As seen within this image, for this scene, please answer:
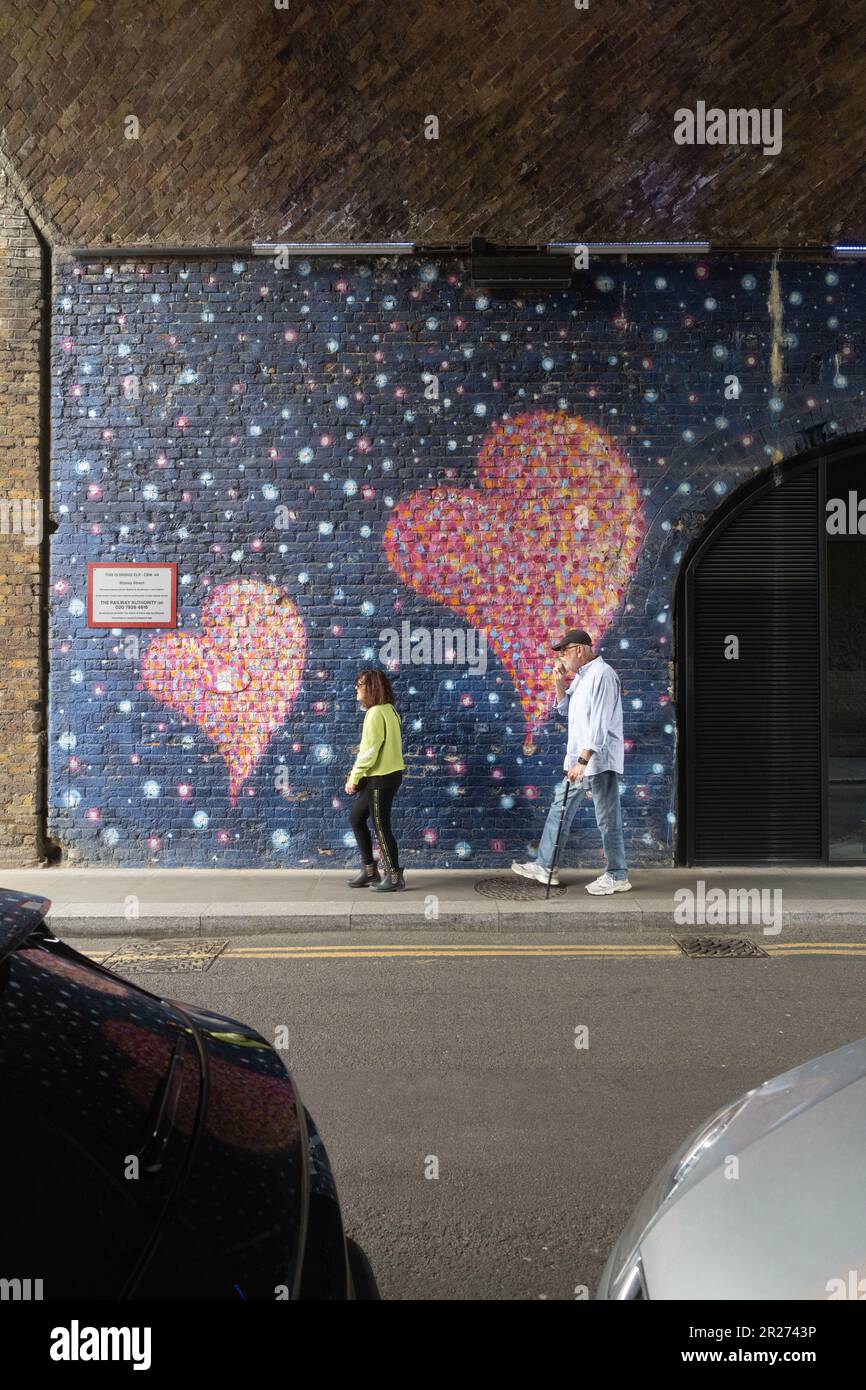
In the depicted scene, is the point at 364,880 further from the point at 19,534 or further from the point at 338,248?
the point at 338,248

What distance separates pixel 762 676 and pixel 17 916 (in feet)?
29.2

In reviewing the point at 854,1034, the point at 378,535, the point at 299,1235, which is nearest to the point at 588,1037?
the point at 854,1034

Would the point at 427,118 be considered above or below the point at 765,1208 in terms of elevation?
above

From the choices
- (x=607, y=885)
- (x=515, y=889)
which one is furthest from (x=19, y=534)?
(x=607, y=885)

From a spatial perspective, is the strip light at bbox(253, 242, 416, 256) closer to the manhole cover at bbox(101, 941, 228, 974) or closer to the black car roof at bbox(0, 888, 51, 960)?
the manhole cover at bbox(101, 941, 228, 974)

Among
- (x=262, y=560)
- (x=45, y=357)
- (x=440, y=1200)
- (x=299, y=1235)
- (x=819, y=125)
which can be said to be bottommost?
(x=440, y=1200)

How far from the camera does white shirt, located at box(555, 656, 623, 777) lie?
865 cm

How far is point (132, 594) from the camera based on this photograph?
990 cm

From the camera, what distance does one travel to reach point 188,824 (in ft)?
32.3

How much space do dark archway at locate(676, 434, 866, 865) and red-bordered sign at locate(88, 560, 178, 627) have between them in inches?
193

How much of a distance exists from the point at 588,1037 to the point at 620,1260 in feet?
9.71

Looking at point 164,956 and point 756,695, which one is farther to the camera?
point 756,695

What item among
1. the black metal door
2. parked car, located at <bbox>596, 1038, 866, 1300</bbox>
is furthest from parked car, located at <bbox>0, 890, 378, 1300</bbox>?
the black metal door

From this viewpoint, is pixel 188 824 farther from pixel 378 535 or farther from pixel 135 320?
pixel 135 320
